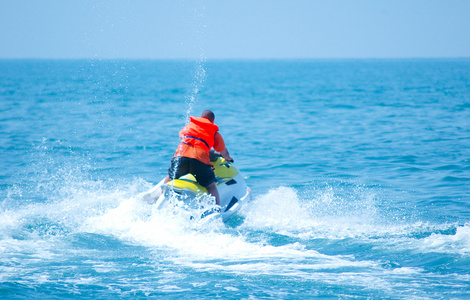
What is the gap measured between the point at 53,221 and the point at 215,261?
2.72 meters

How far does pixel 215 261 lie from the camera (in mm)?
5688

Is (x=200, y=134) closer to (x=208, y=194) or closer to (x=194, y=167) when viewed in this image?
(x=194, y=167)

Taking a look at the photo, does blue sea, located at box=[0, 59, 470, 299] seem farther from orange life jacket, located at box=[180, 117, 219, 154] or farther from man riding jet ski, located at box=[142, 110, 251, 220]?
orange life jacket, located at box=[180, 117, 219, 154]

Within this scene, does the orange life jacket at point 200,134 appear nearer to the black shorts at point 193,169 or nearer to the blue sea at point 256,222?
the black shorts at point 193,169

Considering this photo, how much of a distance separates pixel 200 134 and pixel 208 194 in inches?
34.1

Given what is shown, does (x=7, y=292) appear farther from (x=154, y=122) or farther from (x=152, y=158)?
(x=154, y=122)

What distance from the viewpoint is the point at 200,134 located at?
7.10 m

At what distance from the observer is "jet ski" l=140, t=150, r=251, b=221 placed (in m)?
6.97

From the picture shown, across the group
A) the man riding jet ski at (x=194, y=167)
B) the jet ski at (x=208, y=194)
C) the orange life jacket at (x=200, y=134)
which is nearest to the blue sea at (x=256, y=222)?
the jet ski at (x=208, y=194)

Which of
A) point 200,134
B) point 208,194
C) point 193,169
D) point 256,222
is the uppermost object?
point 200,134

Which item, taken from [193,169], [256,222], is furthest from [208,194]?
[256,222]

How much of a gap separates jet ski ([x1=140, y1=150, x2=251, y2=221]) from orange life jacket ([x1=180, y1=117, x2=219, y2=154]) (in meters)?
0.51

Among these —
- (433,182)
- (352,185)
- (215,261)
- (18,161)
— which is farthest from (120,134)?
(215,261)

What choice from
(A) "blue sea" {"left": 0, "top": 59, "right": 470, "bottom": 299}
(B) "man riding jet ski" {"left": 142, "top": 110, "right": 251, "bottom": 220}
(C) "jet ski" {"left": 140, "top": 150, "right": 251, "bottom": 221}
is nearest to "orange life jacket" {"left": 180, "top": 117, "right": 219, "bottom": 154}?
(B) "man riding jet ski" {"left": 142, "top": 110, "right": 251, "bottom": 220}
